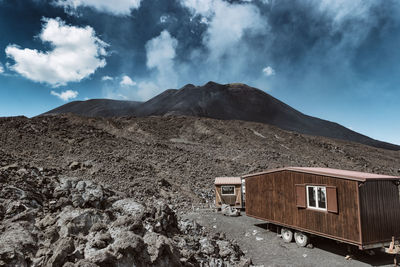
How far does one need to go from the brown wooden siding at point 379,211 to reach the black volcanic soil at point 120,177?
18.9 feet

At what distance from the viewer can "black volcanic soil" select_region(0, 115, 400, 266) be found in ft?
22.8

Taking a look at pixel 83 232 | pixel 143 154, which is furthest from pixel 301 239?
pixel 143 154

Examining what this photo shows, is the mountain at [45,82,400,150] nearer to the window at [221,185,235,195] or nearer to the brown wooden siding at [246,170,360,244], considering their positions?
the window at [221,185,235,195]

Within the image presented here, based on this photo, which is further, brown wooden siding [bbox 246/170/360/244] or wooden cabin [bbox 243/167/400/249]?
brown wooden siding [bbox 246/170/360/244]

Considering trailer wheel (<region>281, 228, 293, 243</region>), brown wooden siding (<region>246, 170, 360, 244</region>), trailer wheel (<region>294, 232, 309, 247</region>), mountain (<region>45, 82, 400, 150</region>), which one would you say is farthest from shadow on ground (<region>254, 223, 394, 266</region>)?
mountain (<region>45, 82, 400, 150</region>)

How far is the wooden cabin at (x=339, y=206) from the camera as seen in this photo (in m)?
11.4

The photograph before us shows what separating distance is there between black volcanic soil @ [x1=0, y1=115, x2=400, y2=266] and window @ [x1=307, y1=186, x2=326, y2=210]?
14.8 feet

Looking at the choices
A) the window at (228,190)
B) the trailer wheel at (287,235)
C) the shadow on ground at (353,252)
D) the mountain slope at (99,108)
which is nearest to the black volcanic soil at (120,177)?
the window at (228,190)

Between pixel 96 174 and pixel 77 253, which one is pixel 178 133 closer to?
pixel 96 174

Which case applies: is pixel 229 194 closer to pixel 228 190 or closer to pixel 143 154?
pixel 228 190

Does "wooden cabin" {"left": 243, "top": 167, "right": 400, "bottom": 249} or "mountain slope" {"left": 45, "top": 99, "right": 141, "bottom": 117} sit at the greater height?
"mountain slope" {"left": 45, "top": 99, "right": 141, "bottom": 117}

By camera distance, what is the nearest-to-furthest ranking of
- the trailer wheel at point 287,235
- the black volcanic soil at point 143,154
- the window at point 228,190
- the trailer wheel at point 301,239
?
the trailer wheel at point 301,239
the trailer wheel at point 287,235
the window at point 228,190
the black volcanic soil at point 143,154

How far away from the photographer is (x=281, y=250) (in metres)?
13.2

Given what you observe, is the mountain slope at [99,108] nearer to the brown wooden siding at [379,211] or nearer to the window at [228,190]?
the window at [228,190]
